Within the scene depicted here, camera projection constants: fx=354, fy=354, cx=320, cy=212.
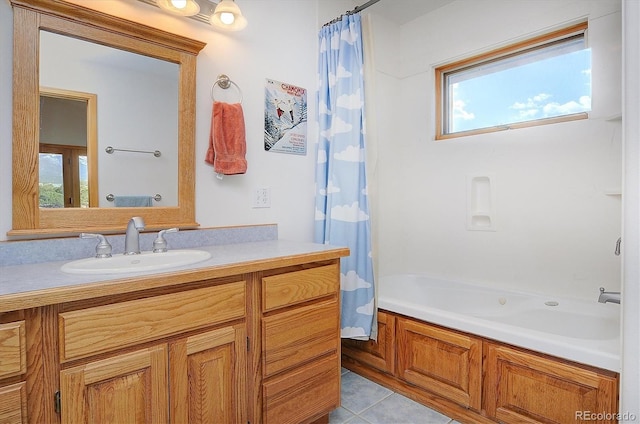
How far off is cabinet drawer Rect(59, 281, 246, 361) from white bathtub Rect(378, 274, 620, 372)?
3.68 feet

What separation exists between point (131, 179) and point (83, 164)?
19 centimetres

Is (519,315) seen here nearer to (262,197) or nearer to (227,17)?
(262,197)

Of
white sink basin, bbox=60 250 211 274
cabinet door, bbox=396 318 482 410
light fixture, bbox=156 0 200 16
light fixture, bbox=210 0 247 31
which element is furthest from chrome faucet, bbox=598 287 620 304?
light fixture, bbox=156 0 200 16

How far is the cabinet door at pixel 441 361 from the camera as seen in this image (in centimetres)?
174

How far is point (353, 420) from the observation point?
1796 millimetres

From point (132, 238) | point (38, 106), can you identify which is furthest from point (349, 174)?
point (38, 106)

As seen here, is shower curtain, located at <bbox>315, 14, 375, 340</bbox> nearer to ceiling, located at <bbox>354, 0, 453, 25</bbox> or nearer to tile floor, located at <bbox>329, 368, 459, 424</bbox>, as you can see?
tile floor, located at <bbox>329, 368, 459, 424</bbox>

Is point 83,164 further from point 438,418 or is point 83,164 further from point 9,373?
point 438,418

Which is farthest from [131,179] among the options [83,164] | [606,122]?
[606,122]

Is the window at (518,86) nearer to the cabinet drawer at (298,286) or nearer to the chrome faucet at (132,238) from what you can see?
the cabinet drawer at (298,286)

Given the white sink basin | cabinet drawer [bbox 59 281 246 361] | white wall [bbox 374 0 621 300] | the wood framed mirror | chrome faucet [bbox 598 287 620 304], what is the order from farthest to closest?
white wall [bbox 374 0 621 300] → chrome faucet [bbox 598 287 620 304] → the wood framed mirror → the white sink basin → cabinet drawer [bbox 59 281 246 361]

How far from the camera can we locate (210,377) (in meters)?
1.30

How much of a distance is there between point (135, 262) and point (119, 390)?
1.70ft

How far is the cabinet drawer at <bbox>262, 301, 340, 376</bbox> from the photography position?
1.45 meters
